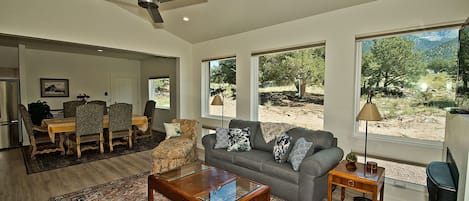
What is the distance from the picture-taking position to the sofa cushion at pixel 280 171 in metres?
2.65

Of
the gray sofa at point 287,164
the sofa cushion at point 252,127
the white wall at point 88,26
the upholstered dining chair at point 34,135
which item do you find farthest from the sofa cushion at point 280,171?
the upholstered dining chair at point 34,135

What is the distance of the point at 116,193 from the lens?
117 inches

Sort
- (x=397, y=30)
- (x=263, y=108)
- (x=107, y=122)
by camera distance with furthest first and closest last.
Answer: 1. (x=107, y=122)
2. (x=263, y=108)
3. (x=397, y=30)

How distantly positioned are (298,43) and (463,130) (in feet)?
8.18

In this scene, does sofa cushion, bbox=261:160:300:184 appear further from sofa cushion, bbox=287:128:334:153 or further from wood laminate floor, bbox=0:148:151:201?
wood laminate floor, bbox=0:148:151:201

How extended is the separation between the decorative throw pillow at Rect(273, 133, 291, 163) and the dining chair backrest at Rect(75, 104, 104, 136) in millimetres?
3836

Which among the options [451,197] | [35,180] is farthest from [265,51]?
[35,180]

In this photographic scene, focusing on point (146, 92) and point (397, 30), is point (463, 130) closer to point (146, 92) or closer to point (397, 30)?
point (397, 30)

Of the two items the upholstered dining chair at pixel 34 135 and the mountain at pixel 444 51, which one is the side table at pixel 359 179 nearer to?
the mountain at pixel 444 51

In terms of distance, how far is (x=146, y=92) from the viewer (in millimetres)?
8180

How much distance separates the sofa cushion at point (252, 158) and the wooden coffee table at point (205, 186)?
53cm

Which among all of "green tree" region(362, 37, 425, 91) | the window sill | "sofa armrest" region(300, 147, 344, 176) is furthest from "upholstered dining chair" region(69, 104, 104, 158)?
"green tree" region(362, 37, 425, 91)

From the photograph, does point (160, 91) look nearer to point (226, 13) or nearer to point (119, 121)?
point (119, 121)

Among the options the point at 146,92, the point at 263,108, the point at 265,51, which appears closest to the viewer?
the point at 265,51
